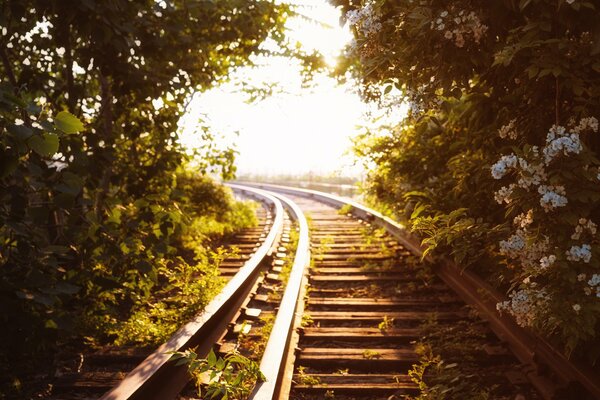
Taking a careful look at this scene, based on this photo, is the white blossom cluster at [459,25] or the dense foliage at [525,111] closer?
the dense foliage at [525,111]

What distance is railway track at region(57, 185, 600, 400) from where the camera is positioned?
122 inches

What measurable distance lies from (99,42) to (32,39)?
1.46 metres

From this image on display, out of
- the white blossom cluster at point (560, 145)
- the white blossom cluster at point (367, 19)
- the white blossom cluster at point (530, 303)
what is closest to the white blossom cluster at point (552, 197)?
the white blossom cluster at point (560, 145)

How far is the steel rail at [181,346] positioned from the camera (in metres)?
2.80

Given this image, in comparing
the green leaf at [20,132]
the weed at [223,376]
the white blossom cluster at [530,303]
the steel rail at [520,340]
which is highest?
the green leaf at [20,132]

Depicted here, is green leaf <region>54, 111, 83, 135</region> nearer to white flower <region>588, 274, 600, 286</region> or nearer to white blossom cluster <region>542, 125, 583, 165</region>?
white blossom cluster <region>542, 125, 583, 165</region>

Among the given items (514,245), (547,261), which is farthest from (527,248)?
(547,261)

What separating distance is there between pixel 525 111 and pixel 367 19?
3.99ft

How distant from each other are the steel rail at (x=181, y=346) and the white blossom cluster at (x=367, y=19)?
242cm

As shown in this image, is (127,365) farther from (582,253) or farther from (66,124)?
(582,253)

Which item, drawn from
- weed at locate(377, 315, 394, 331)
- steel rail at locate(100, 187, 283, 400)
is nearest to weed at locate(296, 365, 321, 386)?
steel rail at locate(100, 187, 283, 400)

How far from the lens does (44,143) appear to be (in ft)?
6.86

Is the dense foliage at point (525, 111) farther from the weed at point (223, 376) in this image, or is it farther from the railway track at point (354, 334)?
the weed at point (223, 376)

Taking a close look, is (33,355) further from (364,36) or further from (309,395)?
(364,36)
